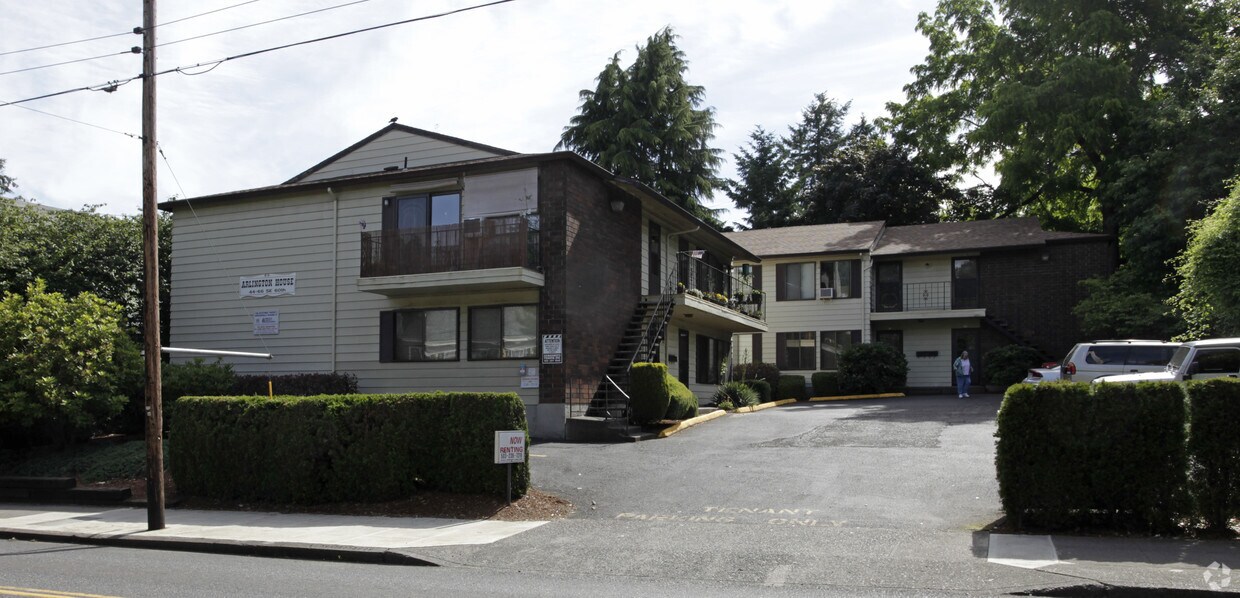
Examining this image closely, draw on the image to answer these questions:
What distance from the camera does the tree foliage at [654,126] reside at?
4578 centimetres

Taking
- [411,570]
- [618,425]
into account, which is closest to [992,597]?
[411,570]

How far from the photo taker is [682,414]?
70.9 ft

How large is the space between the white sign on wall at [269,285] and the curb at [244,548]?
11.5 m

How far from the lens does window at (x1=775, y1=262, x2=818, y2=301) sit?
36.8 m

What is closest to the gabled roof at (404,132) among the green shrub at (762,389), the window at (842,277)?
the green shrub at (762,389)

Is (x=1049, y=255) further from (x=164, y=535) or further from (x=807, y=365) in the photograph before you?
(x=164, y=535)

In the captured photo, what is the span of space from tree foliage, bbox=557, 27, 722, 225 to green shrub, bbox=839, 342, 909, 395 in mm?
15671

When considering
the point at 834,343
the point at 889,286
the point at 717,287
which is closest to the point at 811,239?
the point at 889,286

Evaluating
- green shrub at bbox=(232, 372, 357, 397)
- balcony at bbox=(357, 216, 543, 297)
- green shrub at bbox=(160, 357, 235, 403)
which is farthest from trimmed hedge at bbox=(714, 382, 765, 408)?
green shrub at bbox=(160, 357, 235, 403)

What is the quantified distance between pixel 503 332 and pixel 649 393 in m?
3.73

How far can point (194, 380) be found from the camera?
20.4 meters

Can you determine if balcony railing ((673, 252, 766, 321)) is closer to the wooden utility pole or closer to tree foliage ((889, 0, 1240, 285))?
tree foliage ((889, 0, 1240, 285))

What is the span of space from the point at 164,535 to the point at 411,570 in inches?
171

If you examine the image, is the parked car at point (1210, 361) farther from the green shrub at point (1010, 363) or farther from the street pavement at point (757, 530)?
the green shrub at point (1010, 363)
